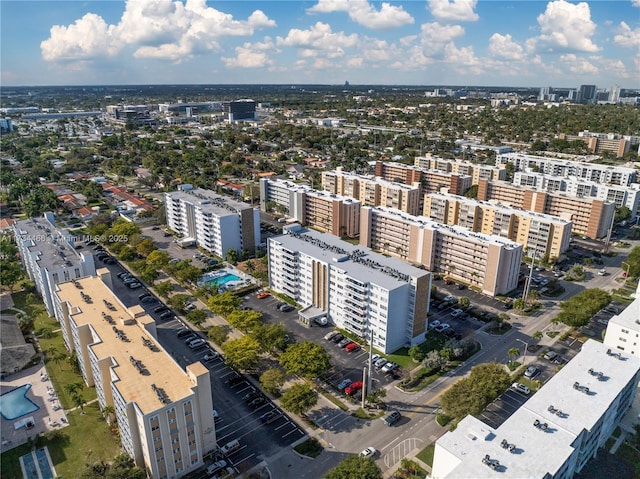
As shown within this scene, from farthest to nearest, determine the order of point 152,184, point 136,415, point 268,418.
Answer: point 152,184
point 268,418
point 136,415

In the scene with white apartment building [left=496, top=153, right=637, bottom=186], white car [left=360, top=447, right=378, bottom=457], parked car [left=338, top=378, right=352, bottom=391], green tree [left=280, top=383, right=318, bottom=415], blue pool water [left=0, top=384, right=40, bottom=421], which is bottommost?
blue pool water [left=0, top=384, right=40, bottom=421]

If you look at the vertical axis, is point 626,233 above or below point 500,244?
below

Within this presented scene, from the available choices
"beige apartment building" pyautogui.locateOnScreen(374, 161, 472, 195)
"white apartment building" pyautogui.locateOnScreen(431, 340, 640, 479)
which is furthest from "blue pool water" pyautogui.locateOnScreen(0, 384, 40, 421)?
"beige apartment building" pyautogui.locateOnScreen(374, 161, 472, 195)

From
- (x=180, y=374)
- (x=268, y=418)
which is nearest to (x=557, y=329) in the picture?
(x=268, y=418)

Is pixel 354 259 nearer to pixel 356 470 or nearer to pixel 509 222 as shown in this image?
pixel 356 470

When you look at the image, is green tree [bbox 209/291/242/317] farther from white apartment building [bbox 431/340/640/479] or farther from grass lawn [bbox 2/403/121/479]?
white apartment building [bbox 431/340/640/479]

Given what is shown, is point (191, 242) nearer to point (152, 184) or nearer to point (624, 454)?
point (152, 184)
